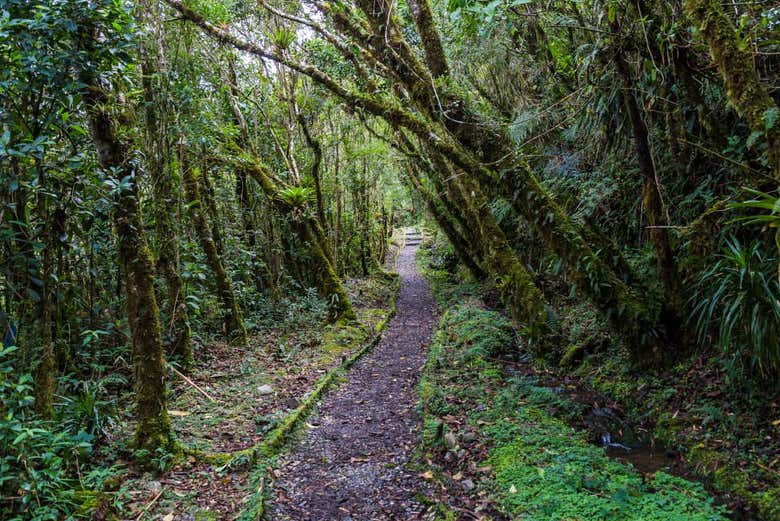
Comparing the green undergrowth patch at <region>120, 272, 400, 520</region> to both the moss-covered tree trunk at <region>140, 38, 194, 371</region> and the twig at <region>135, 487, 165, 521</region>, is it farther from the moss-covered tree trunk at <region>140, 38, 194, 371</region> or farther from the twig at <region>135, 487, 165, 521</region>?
the moss-covered tree trunk at <region>140, 38, 194, 371</region>

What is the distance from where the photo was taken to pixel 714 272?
16.7 ft

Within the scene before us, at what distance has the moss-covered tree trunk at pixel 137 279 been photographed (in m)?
4.47

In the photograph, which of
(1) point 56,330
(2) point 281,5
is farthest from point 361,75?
(1) point 56,330

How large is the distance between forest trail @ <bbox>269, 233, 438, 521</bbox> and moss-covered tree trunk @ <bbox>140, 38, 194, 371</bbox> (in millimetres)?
2592

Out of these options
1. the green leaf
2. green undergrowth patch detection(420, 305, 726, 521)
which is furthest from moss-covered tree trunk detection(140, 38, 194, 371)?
the green leaf

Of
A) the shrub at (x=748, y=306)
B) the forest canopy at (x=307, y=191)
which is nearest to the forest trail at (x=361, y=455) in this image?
the forest canopy at (x=307, y=191)

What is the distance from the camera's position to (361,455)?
18.5 feet

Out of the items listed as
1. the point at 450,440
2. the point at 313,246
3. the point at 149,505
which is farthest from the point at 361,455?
the point at 313,246

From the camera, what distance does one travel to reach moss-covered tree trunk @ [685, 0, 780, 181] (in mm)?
3448

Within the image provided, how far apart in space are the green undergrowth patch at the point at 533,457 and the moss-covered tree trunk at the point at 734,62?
2.80 m

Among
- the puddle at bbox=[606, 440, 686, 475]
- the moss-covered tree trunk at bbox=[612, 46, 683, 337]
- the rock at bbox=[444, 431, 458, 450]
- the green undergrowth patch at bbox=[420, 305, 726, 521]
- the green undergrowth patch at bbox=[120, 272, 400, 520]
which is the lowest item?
the puddle at bbox=[606, 440, 686, 475]

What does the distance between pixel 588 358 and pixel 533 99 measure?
630 centimetres

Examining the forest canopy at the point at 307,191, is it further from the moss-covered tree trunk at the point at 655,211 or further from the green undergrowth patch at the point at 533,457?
the green undergrowth patch at the point at 533,457

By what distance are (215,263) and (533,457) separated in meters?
6.92
